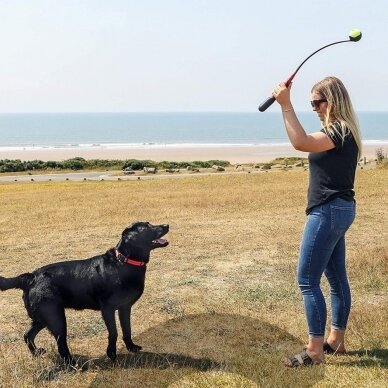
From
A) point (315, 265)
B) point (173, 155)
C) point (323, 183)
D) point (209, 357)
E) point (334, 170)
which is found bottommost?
point (209, 357)

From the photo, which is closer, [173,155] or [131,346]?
[131,346]

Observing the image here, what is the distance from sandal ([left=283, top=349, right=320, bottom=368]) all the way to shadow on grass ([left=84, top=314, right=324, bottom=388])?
0.07 meters

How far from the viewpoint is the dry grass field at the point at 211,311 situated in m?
4.78

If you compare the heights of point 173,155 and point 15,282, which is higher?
point 173,155

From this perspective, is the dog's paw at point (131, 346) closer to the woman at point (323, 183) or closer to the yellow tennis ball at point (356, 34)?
the woman at point (323, 183)

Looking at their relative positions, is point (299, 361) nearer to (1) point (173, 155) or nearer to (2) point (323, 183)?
(2) point (323, 183)

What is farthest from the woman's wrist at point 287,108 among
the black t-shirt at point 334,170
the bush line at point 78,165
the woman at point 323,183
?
the bush line at point 78,165

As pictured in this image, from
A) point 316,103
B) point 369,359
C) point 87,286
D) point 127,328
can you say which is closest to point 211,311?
point 127,328

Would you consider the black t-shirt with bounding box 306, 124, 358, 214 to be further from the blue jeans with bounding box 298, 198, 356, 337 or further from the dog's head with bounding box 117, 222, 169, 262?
the dog's head with bounding box 117, 222, 169, 262

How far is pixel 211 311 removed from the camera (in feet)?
21.4

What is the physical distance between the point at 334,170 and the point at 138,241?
198 centimetres

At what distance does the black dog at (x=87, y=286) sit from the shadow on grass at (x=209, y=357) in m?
0.39

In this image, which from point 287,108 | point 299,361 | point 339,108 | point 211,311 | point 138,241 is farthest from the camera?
point 211,311

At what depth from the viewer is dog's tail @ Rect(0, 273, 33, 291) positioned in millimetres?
5004
